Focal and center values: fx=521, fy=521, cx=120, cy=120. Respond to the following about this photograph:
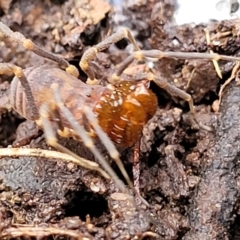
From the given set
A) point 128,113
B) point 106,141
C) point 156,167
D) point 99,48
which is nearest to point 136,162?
point 156,167

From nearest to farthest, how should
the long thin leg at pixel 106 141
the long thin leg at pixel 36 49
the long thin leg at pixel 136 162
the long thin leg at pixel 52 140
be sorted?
the long thin leg at pixel 106 141 → the long thin leg at pixel 52 140 → the long thin leg at pixel 136 162 → the long thin leg at pixel 36 49

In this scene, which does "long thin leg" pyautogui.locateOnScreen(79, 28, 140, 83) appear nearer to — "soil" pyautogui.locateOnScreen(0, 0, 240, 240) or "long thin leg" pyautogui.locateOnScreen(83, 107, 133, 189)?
"soil" pyautogui.locateOnScreen(0, 0, 240, 240)

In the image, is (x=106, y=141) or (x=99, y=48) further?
(x=99, y=48)

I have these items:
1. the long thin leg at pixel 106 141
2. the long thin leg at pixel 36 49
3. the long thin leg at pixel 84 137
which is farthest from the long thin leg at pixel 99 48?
the long thin leg at pixel 106 141

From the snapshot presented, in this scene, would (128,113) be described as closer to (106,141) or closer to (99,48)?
(106,141)

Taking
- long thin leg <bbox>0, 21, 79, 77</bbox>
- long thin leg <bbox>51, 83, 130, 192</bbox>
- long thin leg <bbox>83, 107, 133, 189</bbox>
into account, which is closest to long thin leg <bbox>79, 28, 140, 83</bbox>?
long thin leg <bbox>0, 21, 79, 77</bbox>

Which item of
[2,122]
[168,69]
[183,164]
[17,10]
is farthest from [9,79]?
[183,164]

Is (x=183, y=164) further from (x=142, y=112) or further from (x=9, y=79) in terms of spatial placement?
(x=9, y=79)

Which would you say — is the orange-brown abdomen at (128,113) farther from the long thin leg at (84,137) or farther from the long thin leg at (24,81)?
the long thin leg at (24,81)
